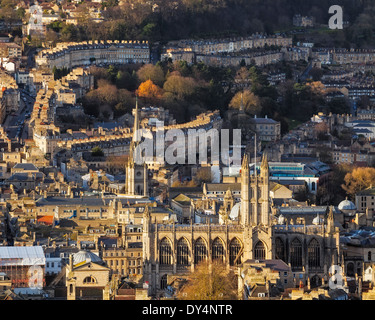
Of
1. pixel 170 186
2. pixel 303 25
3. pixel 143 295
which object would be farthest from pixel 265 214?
pixel 303 25

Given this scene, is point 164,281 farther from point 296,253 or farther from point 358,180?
A: point 358,180

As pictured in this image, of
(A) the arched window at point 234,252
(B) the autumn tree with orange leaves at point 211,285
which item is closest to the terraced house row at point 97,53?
(A) the arched window at point 234,252

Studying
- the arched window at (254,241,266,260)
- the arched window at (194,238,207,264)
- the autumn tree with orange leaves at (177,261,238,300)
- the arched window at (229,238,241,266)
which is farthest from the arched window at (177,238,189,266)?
the arched window at (254,241,266,260)

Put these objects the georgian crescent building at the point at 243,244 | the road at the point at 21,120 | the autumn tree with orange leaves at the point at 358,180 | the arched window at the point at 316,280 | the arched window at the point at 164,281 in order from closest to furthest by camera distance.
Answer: the arched window at the point at 316,280 < the arched window at the point at 164,281 < the georgian crescent building at the point at 243,244 < the autumn tree with orange leaves at the point at 358,180 < the road at the point at 21,120

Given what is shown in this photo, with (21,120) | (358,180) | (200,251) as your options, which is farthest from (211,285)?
(21,120)

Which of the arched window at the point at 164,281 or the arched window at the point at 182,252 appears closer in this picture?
the arched window at the point at 164,281

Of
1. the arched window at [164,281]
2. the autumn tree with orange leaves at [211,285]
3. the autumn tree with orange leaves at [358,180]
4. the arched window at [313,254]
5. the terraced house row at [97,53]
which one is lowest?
the autumn tree with orange leaves at [358,180]

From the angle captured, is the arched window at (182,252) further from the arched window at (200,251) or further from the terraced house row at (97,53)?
the terraced house row at (97,53)
